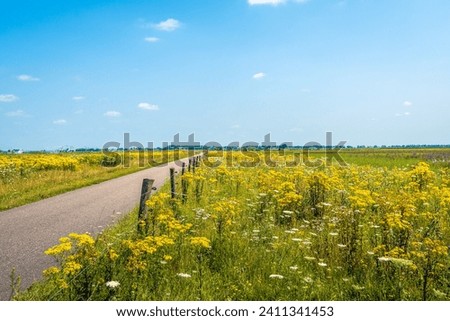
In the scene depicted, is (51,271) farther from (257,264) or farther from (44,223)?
(44,223)

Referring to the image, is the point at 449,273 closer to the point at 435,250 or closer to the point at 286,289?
the point at 435,250

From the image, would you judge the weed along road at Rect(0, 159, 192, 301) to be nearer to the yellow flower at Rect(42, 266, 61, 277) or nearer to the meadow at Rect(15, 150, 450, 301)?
the meadow at Rect(15, 150, 450, 301)

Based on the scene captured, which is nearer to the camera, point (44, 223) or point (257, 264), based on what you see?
point (257, 264)

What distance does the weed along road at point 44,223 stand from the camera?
660 cm

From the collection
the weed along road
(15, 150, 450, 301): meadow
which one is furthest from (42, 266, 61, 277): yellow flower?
the weed along road

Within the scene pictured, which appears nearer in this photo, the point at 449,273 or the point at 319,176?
the point at 449,273

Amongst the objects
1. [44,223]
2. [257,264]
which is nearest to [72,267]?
[257,264]

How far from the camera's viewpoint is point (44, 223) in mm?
9906

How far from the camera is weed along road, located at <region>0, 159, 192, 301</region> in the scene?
660cm

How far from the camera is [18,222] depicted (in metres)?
10.1

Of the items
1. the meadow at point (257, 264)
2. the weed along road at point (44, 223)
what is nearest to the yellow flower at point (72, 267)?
the meadow at point (257, 264)

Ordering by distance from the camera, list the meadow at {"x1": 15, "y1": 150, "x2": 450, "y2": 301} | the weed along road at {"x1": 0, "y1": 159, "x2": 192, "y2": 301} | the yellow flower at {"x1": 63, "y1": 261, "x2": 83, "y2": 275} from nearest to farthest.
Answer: the yellow flower at {"x1": 63, "y1": 261, "x2": 83, "y2": 275}, the meadow at {"x1": 15, "y1": 150, "x2": 450, "y2": 301}, the weed along road at {"x1": 0, "y1": 159, "x2": 192, "y2": 301}
